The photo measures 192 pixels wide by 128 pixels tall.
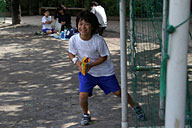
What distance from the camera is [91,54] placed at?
379cm

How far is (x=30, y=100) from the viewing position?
16.5 ft

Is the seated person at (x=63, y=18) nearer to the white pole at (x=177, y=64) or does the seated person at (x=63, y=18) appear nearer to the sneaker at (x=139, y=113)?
the sneaker at (x=139, y=113)

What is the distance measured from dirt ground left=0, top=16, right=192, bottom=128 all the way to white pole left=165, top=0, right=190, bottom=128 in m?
2.07

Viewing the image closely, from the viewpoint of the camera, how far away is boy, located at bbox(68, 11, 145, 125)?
3.73m

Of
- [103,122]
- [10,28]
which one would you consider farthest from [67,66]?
[10,28]

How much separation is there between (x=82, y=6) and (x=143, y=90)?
51.4 ft

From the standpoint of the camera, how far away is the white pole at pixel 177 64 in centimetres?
182

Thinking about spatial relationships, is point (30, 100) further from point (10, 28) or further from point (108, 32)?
point (10, 28)

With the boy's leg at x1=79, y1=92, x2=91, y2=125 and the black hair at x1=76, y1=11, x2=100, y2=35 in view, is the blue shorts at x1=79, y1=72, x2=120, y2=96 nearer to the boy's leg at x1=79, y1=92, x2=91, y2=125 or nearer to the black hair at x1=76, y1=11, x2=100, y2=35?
the boy's leg at x1=79, y1=92, x2=91, y2=125

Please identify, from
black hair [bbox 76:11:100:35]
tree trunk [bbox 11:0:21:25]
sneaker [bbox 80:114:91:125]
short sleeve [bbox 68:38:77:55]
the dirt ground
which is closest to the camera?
black hair [bbox 76:11:100:35]

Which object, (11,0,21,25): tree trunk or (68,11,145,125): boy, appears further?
(11,0,21,25): tree trunk

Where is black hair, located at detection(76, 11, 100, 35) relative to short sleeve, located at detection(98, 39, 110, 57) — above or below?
above

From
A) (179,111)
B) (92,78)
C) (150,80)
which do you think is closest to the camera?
(179,111)

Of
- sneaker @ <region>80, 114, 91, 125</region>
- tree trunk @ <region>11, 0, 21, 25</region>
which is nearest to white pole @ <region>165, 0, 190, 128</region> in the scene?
sneaker @ <region>80, 114, 91, 125</region>
